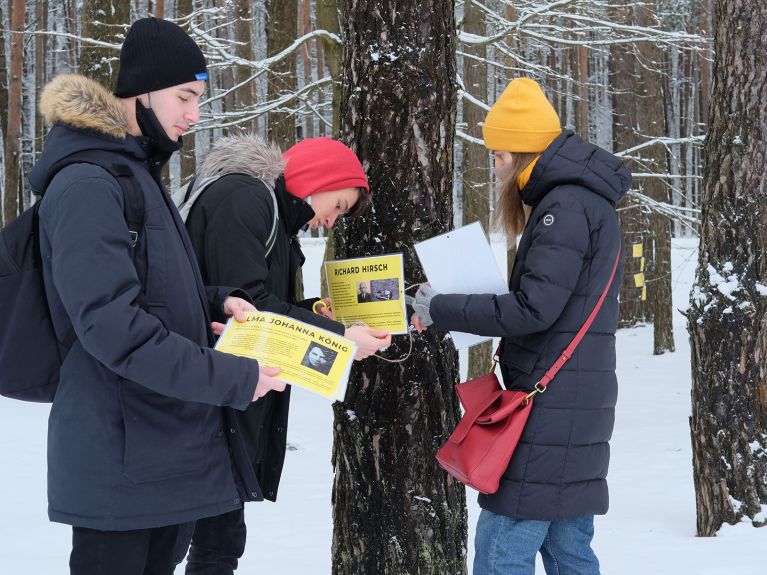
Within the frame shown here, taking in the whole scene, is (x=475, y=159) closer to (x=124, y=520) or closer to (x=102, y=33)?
(x=102, y=33)

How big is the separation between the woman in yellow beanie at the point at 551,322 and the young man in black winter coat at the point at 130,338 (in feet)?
2.59

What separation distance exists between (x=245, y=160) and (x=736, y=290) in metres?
3.01

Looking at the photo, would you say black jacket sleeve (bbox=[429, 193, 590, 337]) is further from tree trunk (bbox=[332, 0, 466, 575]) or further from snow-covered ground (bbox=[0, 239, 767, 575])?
snow-covered ground (bbox=[0, 239, 767, 575])

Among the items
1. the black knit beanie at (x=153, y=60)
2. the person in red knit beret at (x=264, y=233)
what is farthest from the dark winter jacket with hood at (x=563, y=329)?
the black knit beanie at (x=153, y=60)

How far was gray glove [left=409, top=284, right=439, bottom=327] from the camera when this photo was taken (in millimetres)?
2732

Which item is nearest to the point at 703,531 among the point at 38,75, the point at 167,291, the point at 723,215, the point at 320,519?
the point at 723,215

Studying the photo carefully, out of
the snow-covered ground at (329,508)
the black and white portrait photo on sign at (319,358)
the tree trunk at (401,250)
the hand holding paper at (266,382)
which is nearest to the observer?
the hand holding paper at (266,382)

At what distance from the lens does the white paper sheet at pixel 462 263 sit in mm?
2662

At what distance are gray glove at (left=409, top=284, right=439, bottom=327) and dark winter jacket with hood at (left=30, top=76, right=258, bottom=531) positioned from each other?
806 mm

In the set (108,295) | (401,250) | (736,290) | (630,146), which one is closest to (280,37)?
(630,146)

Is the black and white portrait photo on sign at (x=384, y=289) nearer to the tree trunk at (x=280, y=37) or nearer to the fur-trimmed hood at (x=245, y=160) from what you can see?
the fur-trimmed hood at (x=245, y=160)

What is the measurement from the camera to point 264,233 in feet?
8.73

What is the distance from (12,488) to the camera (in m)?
6.33

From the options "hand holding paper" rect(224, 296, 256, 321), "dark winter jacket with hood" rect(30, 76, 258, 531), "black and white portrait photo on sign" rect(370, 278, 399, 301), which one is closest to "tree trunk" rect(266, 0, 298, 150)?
"black and white portrait photo on sign" rect(370, 278, 399, 301)
